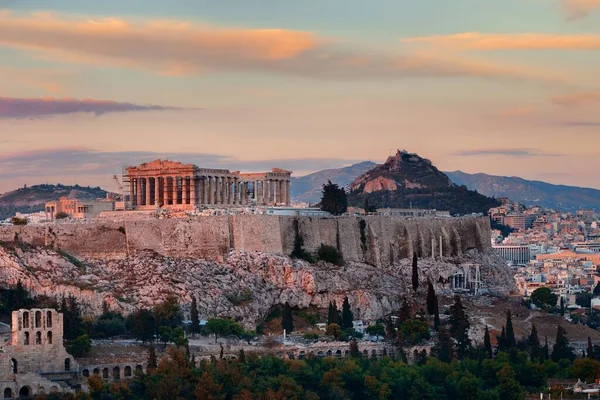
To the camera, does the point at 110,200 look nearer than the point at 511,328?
No

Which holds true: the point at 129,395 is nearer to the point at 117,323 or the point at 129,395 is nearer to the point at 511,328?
the point at 117,323

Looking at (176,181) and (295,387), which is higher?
(176,181)

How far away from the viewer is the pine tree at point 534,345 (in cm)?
9719

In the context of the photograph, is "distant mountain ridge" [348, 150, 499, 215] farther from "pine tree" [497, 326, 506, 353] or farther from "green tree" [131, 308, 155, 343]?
"green tree" [131, 308, 155, 343]

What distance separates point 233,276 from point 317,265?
779cm

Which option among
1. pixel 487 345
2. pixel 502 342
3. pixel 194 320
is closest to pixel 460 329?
pixel 487 345

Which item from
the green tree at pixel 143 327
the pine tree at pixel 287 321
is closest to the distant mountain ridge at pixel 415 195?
the pine tree at pixel 287 321

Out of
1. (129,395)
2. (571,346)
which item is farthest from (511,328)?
(129,395)

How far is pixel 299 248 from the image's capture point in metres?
109

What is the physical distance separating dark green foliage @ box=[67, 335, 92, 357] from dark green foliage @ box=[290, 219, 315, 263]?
25.4 metres

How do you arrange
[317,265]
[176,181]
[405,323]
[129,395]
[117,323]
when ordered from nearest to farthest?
[129,395] → [117,323] → [405,323] → [317,265] → [176,181]

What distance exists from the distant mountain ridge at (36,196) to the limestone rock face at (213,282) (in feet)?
224

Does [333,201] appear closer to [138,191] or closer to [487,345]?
[138,191]

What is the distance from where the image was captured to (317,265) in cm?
10831
